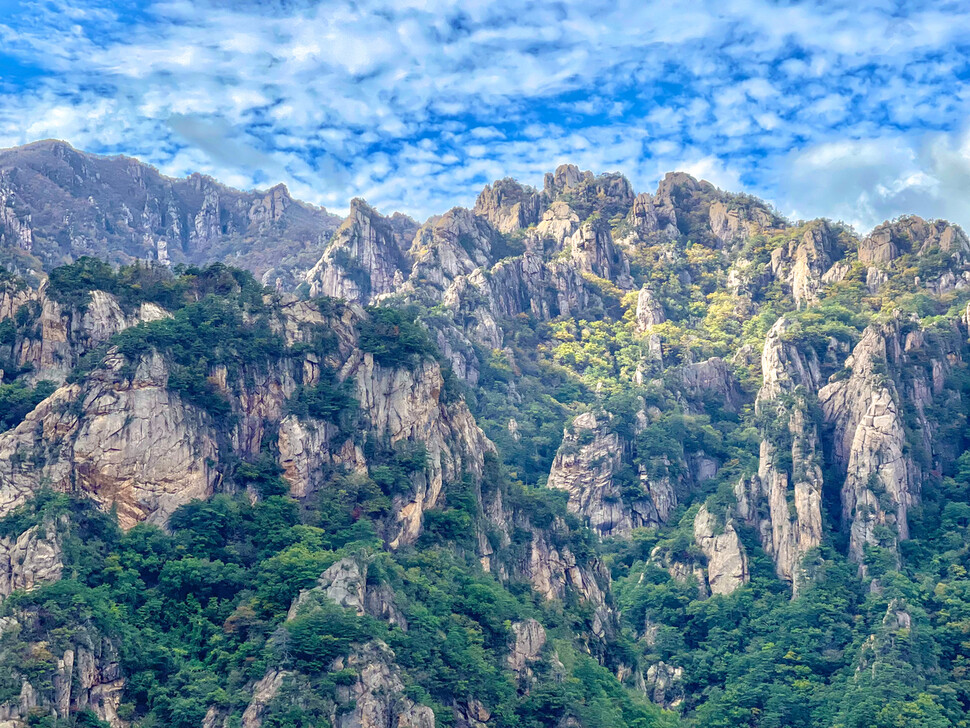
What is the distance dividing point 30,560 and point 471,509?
27.3 meters

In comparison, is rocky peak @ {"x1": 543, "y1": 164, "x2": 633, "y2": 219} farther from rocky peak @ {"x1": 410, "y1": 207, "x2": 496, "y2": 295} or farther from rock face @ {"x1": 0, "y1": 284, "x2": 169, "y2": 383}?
rock face @ {"x1": 0, "y1": 284, "x2": 169, "y2": 383}

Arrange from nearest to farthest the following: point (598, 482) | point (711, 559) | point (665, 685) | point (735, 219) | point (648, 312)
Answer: point (665, 685)
point (711, 559)
point (598, 482)
point (648, 312)
point (735, 219)

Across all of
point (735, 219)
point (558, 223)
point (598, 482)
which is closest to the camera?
point (598, 482)

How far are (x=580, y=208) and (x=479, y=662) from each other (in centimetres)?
9522

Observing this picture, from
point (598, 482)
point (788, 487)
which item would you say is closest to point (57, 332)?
point (598, 482)

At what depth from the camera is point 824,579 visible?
105 meters

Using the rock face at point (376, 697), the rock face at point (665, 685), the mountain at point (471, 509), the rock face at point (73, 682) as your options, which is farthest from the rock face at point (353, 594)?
the rock face at point (665, 685)

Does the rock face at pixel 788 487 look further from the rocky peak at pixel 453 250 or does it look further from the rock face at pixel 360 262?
the rock face at pixel 360 262

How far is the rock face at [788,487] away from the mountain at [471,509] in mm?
258

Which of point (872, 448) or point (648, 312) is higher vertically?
point (648, 312)

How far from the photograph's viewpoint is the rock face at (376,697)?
243 ft

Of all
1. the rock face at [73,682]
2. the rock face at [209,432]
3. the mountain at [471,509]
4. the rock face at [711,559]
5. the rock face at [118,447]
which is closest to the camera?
the rock face at [73,682]

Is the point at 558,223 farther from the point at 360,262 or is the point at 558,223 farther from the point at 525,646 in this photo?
the point at 525,646

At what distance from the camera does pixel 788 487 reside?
112m
